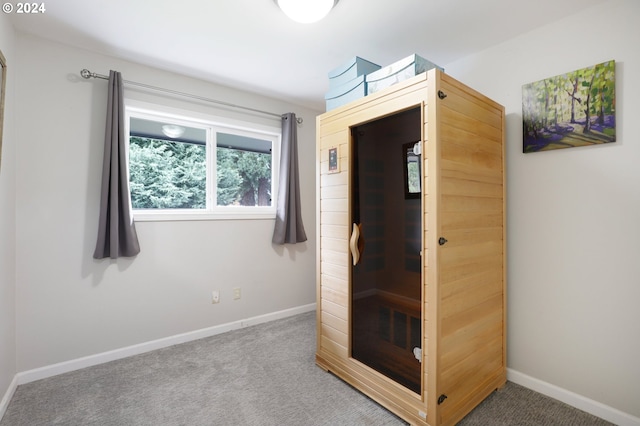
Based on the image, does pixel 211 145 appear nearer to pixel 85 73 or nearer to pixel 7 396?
pixel 85 73

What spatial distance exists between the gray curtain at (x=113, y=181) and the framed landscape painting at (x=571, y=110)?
290 cm

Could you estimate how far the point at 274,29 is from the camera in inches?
79.3

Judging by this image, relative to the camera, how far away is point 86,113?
2264 mm

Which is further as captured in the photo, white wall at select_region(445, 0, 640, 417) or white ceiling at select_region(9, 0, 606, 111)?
white ceiling at select_region(9, 0, 606, 111)

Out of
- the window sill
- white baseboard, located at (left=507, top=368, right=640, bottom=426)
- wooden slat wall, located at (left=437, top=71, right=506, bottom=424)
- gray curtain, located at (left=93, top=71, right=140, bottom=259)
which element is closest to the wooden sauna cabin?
wooden slat wall, located at (left=437, top=71, right=506, bottom=424)

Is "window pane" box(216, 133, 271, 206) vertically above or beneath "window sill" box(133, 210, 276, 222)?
above

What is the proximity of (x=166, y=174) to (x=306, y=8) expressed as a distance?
1854 mm

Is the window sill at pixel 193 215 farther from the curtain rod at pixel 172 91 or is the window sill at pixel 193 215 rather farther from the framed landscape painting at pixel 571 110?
the framed landscape painting at pixel 571 110

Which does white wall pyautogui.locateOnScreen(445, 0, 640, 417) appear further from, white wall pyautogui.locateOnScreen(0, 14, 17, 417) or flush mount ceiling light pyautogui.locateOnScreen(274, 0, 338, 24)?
white wall pyautogui.locateOnScreen(0, 14, 17, 417)

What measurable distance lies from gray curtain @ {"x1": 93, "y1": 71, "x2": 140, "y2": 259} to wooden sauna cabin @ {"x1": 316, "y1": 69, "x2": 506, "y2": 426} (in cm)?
152

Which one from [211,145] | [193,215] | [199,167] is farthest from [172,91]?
[193,215]

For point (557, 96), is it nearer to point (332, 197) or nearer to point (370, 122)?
point (370, 122)

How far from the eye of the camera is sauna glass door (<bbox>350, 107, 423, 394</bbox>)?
1687 millimetres

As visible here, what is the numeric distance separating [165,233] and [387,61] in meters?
2.37
